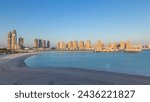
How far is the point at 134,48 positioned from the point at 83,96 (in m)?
187

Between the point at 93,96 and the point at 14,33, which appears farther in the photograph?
the point at 14,33

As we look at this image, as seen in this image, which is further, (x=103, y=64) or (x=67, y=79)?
(x=103, y=64)

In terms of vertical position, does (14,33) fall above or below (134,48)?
above

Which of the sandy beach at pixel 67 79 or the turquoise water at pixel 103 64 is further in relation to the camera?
the turquoise water at pixel 103 64

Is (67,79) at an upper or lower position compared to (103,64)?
upper

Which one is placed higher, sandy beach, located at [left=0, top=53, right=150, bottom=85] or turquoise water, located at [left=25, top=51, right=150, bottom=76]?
sandy beach, located at [left=0, top=53, right=150, bottom=85]

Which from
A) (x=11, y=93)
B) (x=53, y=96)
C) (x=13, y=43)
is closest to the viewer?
(x=53, y=96)

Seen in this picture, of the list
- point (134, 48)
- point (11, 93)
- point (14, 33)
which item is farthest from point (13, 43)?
point (11, 93)

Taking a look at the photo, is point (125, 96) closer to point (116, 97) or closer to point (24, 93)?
point (116, 97)

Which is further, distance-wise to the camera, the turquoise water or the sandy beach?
the turquoise water

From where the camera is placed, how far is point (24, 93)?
1107 centimetres

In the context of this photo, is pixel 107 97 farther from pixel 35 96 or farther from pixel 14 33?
pixel 14 33

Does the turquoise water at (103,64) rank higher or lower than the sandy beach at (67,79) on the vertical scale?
lower

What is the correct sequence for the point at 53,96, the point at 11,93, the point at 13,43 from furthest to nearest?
1. the point at 13,43
2. the point at 11,93
3. the point at 53,96
